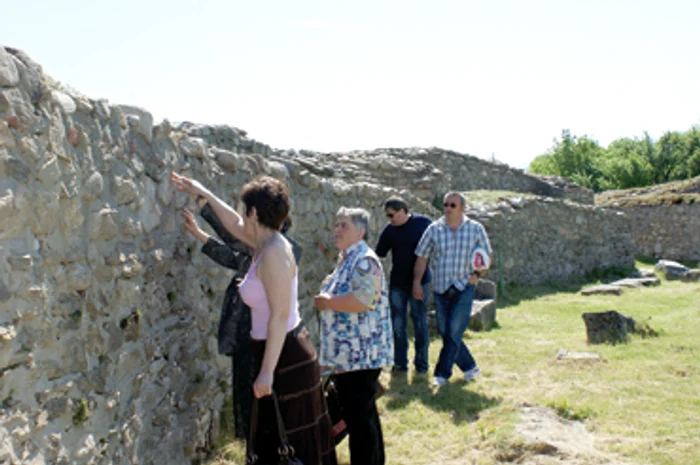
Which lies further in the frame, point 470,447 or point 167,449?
point 470,447

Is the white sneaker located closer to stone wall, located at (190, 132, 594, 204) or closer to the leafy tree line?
stone wall, located at (190, 132, 594, 204)

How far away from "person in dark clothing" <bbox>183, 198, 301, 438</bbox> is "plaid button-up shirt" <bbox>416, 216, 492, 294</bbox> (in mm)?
2574

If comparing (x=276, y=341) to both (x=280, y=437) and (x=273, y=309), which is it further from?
(x=280, y=437)

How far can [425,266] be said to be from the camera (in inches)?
260

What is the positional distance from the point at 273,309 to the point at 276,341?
0.15 m

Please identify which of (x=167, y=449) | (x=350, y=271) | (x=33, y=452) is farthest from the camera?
(x=350, y=271)

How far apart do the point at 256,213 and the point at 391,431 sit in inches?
107

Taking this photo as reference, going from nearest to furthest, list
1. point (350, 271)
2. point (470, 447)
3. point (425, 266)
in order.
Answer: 1. point (350, 271)
2. point (470, 447)
3. point (425, 266)

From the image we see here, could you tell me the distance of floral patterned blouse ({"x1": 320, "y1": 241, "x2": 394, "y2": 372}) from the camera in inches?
157

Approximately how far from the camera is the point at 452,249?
6352 mm

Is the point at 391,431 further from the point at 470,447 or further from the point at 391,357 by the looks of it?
the point at 391,357

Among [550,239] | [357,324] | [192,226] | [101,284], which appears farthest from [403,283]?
[550,239]

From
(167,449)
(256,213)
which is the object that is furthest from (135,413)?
(256,213)

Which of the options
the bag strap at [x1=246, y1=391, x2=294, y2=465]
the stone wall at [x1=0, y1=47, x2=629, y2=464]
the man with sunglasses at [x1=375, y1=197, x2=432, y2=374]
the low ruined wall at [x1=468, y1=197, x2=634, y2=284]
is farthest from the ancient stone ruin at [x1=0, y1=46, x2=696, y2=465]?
the low ruined wall at [x1=468, y1=197, x2=634, y2=284]
